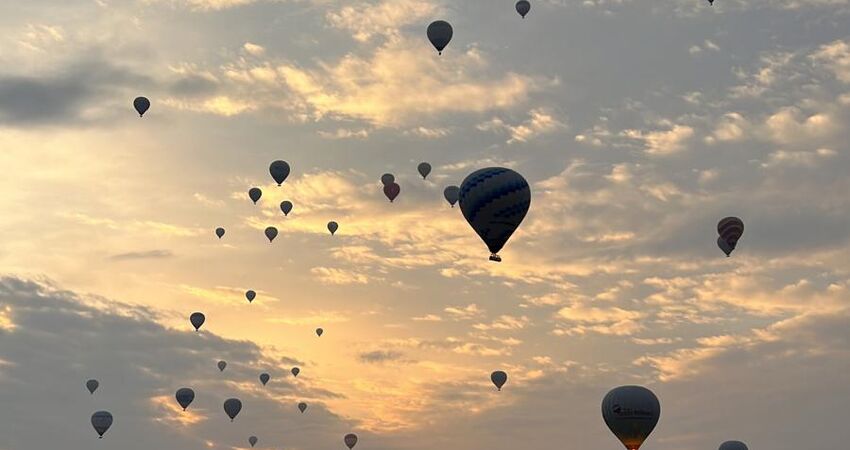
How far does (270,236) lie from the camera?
12081cm

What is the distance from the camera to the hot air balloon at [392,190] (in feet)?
367

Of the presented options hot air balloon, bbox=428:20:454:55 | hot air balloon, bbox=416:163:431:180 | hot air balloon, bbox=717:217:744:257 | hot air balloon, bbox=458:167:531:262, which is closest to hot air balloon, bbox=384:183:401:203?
hot air balloon, bbox=416:163:431:180

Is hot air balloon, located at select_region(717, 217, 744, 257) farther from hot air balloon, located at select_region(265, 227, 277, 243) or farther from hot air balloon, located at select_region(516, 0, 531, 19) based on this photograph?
hot air balloon, located at select_region(265, 227, 277, 243)

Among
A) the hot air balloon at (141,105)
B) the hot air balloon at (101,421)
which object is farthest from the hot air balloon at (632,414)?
the hot air balloon at (101,421)

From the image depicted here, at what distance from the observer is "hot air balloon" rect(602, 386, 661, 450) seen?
3282 inches

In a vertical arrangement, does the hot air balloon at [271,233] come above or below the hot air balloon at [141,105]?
below

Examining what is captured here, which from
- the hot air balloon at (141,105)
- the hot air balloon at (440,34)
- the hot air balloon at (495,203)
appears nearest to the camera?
the hot air balloon at (495,203)

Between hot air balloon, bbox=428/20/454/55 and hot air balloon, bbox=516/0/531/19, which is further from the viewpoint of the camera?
hot air balloon, bbox=516/0/531/19

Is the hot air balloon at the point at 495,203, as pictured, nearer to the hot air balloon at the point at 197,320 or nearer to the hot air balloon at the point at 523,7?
the hot air balloon at the point at 523,7

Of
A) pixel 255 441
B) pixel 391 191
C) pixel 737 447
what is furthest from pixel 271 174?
pixel 255 441

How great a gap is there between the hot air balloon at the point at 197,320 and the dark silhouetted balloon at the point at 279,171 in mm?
21462

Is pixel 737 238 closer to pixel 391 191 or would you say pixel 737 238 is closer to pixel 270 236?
pixel 391 191

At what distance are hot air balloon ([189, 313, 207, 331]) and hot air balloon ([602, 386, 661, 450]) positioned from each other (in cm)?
5251

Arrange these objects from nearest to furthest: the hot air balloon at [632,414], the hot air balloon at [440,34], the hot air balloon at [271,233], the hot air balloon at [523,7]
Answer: the hot air balloon at [632,414] < the hot air balloon at [440,34] < the hot air balloon at [523,7] < the hot air balloon at [271,233]
